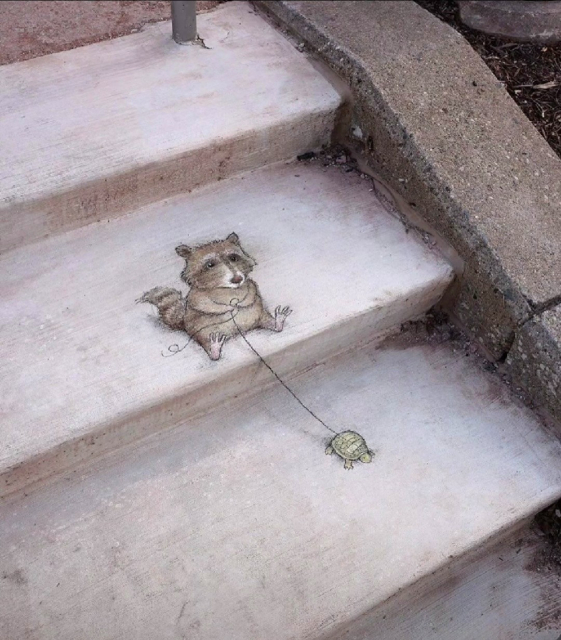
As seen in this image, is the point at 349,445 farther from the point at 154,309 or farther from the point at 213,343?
the point at 154,309

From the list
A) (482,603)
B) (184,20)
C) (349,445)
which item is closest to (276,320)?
(349,445)

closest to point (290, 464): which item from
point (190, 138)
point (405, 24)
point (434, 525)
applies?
point (434, 525)

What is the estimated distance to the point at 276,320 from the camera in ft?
6.91

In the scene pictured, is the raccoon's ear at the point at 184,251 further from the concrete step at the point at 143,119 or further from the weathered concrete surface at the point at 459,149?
the weathered concrete surface at the point at 459,149

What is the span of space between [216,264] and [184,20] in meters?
0.91

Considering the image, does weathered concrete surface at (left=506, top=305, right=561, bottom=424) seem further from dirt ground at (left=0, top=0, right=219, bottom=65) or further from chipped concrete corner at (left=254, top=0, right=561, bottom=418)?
dirt ground at (left=0, top=0, right=219, bottom=65)

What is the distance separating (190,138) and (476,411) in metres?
1.23

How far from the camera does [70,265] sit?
2.16m

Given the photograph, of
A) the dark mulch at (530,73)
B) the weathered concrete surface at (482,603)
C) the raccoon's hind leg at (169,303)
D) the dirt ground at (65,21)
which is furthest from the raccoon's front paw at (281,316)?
the dirt ground at (65,21)

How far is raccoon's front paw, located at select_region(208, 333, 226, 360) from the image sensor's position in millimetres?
2018

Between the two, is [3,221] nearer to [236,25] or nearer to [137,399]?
[137,399]

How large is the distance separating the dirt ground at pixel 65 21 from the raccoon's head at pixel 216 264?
924 mm

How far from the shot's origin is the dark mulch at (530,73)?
2.46 meters

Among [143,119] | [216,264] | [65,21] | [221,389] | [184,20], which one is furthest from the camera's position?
[65,21]
